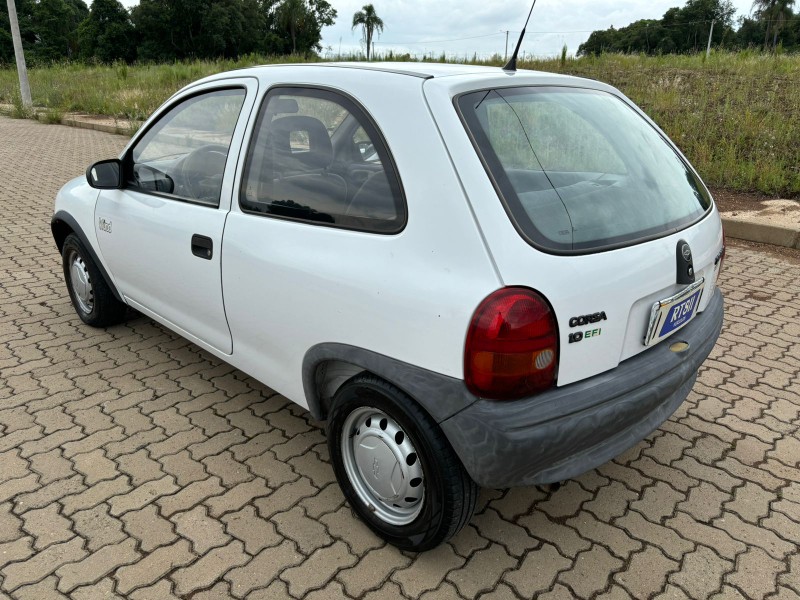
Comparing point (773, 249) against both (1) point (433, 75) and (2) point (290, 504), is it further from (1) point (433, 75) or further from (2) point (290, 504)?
(2) point (290, 504)

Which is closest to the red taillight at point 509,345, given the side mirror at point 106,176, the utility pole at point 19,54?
the side mirror at point 106,176

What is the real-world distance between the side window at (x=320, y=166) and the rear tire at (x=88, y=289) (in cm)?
185

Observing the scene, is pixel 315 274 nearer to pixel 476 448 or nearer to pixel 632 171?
pixel 476 448

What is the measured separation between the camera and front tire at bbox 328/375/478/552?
204cm

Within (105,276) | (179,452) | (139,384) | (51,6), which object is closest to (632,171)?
(179,452)

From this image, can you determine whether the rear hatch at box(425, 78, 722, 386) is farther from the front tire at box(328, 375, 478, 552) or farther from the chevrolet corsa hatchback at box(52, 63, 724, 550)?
the front tire at box(328, 375, 478, 552)

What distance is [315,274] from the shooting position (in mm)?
2285

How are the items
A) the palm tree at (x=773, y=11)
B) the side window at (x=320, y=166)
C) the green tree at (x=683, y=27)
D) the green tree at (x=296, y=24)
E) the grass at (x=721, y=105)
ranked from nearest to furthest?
the side window at (x=320, y=166), the grass at (x=721, y=105), the green tree at (x=683, y=27), the palm tree at (x=773, y=11), the green tree at (x=296, y=24)

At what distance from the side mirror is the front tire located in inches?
76.4

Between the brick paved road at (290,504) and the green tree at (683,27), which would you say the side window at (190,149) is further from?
the green tree at (683,27)

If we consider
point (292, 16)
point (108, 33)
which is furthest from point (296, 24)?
point (108, 33)

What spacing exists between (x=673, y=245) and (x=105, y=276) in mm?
3226

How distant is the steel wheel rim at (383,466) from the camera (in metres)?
2.21

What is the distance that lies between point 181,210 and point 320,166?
0.90 metres
